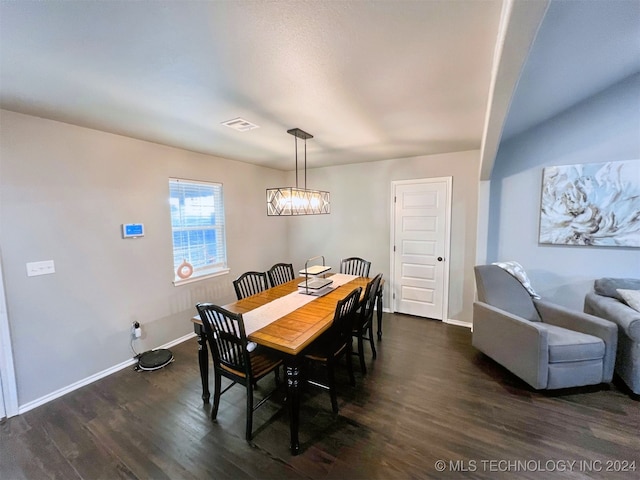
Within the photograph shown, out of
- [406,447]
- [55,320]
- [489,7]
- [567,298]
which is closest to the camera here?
[489,7]

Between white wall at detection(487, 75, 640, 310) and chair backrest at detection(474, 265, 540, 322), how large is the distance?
0.53m

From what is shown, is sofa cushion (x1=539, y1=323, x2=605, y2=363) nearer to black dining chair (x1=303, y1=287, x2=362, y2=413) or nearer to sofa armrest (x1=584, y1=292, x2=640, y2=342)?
sofa armrest (x1=584, y1=292, x2=640, y2=342)

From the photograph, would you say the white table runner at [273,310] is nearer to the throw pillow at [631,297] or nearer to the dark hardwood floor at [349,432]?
the dark hardwood floor at [349,432]

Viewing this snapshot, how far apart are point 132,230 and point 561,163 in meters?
4.85

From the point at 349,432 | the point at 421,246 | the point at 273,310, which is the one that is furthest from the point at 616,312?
the point at 273,310

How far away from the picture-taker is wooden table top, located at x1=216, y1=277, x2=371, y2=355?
1736mm

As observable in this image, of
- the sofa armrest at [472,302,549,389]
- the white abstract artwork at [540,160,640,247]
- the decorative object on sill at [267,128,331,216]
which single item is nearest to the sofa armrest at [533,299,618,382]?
the sofa armrest at [472,302,549,389]

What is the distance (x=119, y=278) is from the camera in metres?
2.76

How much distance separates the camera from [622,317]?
2.27 metres

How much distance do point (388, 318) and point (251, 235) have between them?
2.57m

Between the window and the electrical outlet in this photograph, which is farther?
the window

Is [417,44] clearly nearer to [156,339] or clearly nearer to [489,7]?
[489,7]

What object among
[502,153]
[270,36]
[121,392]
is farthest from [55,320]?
[502,153]

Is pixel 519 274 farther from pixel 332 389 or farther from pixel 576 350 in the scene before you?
pixel 332 389
